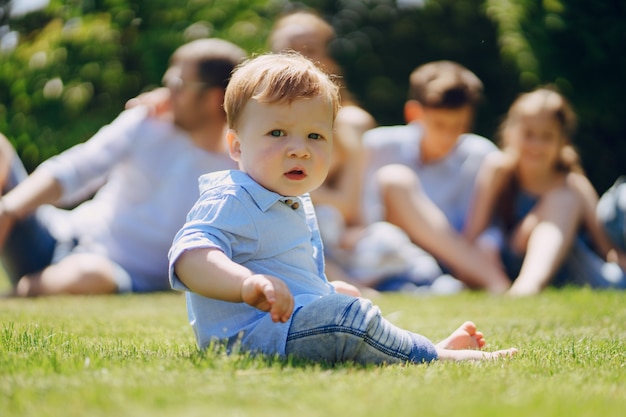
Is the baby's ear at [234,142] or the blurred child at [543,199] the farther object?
the blurred child at [543,199]

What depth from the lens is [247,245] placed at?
2660 mm

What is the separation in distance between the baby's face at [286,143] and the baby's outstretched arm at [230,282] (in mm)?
351

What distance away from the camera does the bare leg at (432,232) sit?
598 cm

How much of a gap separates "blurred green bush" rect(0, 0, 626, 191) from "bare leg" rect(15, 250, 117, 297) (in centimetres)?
269

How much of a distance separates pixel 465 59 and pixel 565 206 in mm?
6282

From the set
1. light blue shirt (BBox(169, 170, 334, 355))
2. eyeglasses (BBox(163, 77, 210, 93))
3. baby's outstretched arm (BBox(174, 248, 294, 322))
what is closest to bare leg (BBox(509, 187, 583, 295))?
eyeglasses (BBox(163, 77, 210, 93))

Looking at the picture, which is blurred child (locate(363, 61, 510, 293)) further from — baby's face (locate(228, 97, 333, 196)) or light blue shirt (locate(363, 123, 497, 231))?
baby's face (locate(228, 97, 333, 196))

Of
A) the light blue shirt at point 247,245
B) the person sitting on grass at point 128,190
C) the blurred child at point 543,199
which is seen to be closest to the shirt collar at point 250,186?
the light blue shirt at point 247,245

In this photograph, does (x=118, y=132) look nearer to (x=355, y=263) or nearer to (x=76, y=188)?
(x=76, y=188)

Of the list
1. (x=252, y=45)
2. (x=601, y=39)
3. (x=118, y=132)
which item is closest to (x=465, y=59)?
(x=252, y=45)

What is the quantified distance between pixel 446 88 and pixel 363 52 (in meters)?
6.09

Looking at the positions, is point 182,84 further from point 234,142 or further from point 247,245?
point 247,245

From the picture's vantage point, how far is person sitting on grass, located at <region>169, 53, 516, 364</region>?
254 cm

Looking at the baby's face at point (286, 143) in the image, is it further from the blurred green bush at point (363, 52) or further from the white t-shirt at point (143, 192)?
the blurred green bush at point (363, 52)
